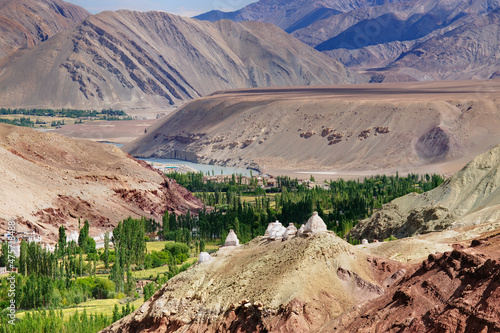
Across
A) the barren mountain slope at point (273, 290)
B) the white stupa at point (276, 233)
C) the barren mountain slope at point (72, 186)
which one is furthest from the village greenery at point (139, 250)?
the white stupa at point (276, 233)

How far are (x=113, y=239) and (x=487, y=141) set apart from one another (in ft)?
302

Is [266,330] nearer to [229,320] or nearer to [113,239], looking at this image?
[229,320]

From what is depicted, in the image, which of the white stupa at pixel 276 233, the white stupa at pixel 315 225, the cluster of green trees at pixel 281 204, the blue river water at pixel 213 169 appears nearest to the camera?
Result: the white stupa at pixel 315 225

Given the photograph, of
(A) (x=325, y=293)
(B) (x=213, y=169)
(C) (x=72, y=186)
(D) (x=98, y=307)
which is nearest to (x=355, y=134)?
(B) (x=213, y=169)

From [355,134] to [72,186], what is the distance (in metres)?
83.4

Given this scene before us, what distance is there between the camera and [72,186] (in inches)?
3888

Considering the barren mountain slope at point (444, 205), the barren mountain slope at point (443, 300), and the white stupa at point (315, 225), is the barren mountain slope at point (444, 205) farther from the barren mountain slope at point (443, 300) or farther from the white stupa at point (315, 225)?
the barren mountain slope at point (443, 300)

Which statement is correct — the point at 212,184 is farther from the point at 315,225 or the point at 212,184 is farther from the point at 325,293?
the point at 325,293

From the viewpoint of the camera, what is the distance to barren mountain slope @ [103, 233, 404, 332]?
3300 centimetres

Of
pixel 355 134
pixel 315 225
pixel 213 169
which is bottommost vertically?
pixel 315 225

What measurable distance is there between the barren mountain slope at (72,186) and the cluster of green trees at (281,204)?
7105 millimetres

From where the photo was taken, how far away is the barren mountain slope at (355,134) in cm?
15088

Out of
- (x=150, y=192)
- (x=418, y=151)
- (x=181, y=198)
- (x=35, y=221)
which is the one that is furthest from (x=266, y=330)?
(x=418, y=151)

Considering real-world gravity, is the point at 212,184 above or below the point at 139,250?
above
